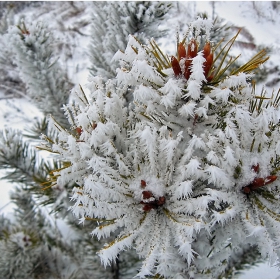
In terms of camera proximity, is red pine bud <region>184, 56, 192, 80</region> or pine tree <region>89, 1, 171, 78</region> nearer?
red pine bud <region>184, 56, 192, 80</region>

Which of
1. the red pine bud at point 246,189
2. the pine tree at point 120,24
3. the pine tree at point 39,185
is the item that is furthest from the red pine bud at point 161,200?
the pine tree at point 120,24

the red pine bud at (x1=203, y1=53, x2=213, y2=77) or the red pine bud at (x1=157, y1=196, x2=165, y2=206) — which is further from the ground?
the red pine bud at (x1=203, y1=53, x2=213, y2=77)

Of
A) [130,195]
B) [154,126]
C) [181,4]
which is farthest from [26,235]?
[181,4]

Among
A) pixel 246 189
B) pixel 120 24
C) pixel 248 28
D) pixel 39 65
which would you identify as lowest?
pixel 246 189

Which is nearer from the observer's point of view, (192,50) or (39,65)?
(192,50)

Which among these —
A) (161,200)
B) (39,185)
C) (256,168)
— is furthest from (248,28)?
(39,185)

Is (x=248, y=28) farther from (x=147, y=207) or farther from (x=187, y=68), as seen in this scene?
(x=147, y=207)

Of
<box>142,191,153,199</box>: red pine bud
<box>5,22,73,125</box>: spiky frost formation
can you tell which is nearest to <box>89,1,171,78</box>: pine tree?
<box>5,22,73,125</box>: spiky frost formation

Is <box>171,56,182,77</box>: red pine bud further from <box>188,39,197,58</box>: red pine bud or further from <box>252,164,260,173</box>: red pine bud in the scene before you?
<box>252,164,260,173</box>: red pine bud

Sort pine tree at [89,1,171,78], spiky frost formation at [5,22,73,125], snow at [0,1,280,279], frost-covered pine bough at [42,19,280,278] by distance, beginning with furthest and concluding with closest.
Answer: snow at [0,1,280,279] → spiky frost formation at [5,22,73,125] → pine tree at [89,1,171,78] → frost-covered pine bough at [42,19,280,278]

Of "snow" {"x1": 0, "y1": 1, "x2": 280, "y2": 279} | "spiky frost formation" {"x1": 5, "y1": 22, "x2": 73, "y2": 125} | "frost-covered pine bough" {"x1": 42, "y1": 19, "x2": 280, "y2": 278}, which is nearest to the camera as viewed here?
"frost-covered pine bough" {"x1": 42, "y1": 19, "x2": 280, "y2": 278}
